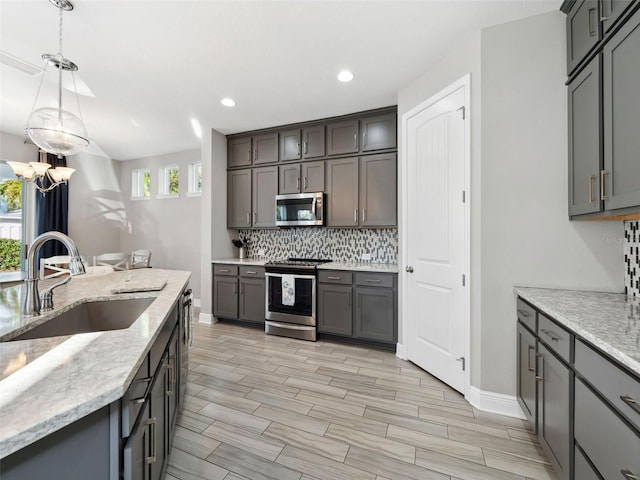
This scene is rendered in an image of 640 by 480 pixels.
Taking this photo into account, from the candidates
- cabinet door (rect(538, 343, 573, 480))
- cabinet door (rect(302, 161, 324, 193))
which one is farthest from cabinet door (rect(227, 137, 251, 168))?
cabinet door (rect(538, 343, 573, 480))

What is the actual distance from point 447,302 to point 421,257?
489 millimetres

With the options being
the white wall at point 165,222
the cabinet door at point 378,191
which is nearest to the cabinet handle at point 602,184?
the cabinet door at point 378,191

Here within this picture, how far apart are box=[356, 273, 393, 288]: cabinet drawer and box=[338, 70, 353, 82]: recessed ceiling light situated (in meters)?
2.07

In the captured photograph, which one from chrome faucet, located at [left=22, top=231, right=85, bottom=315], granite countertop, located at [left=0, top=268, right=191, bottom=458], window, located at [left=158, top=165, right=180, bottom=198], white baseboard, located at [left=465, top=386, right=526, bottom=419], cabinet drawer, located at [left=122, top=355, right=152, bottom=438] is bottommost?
white baseboard, located at [left=465, top=386, right=526, bottom=419]

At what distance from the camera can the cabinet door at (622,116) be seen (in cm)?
133

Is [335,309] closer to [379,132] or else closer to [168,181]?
[379,132]

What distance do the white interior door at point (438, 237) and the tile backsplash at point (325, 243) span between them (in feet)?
2.85

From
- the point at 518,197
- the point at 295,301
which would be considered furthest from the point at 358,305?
the point at 518,197

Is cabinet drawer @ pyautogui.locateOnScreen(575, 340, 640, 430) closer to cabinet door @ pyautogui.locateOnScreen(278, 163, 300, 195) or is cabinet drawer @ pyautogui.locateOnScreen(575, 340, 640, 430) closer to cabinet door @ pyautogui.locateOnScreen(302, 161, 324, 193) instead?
cabinet door @ pyautogui.locateOnScreen(302, 161, 324, 193)

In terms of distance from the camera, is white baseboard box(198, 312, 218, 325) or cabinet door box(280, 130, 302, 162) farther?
white baseboard box(198, 312, 218, 325)

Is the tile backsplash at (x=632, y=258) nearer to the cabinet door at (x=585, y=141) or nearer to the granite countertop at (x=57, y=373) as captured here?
the cabinet door at (x=585, y=141)

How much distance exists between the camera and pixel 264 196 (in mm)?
4230

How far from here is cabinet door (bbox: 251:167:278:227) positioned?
4.16 meters

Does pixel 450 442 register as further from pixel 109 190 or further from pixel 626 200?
pixel 109 190
